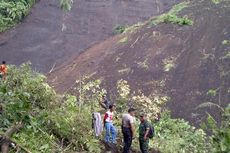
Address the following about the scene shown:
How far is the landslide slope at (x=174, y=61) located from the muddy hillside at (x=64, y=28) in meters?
2.11

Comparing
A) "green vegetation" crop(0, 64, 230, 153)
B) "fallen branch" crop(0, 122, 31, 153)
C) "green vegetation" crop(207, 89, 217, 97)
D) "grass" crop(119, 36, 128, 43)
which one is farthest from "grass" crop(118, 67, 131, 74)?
"fallen branch" crop(0, 122, 31, 153)

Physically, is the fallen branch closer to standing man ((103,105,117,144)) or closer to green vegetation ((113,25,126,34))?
standing man ((103,105,117,144))

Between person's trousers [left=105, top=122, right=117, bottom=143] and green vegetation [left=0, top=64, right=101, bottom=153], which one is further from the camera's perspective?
person's trousers [left=105, top=122, right=117, bottom=143]

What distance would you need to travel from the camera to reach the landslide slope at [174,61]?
1840cm

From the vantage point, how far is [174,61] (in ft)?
68.9

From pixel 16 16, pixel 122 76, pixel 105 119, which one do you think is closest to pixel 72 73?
pixel 122 76

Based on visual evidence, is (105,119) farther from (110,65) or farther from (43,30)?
(43,30)

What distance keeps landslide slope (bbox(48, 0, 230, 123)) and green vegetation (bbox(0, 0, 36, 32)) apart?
5.97 metres

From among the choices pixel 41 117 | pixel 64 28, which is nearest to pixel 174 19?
pixel 64 28

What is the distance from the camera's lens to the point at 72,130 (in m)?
9.55

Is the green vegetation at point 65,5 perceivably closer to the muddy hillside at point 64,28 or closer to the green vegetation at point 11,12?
the muddy hillside at point 64,28

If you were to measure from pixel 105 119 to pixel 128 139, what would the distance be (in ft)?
2.26

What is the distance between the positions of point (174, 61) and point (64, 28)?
35.7 feet

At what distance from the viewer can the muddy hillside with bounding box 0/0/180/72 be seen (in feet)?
89.0
